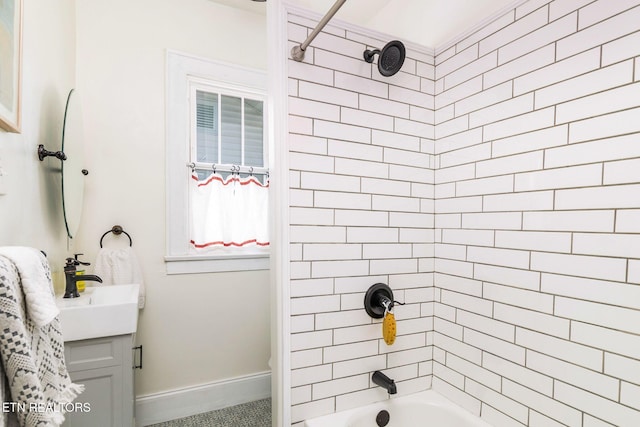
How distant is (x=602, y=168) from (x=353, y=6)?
1.66 meters

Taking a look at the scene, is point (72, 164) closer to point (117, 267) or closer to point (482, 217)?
point (117, 267)

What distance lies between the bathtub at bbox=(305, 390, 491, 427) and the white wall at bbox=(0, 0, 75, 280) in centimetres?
Result: 140

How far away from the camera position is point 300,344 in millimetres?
1304

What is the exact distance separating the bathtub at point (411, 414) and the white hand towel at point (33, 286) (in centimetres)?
106

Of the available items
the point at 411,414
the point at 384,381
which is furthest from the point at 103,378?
the point at 411,414

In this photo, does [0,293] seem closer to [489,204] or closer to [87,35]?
[489,204]

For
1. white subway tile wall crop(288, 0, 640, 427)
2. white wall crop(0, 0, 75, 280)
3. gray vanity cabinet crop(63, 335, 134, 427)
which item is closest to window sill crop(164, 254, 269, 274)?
white wall crop(0, 0, 75, 280)

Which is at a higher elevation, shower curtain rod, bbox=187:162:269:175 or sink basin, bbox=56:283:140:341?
shower curtain rod, bbox=187:162:269:175

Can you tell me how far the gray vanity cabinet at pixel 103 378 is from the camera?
1265 millimetres

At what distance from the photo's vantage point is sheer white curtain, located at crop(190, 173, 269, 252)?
87.9 inches

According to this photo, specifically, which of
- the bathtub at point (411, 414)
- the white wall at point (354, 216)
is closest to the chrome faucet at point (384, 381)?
the white wall at point (354, 216)

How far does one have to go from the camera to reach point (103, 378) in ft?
4.28

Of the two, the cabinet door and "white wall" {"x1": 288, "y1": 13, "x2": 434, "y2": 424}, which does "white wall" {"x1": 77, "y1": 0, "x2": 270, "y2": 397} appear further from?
"white wall" {"x1": 288, "y1": 13, "x2": 434, "y2": 424}

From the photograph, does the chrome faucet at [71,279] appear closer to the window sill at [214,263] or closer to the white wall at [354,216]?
the window sill at [214,263]
